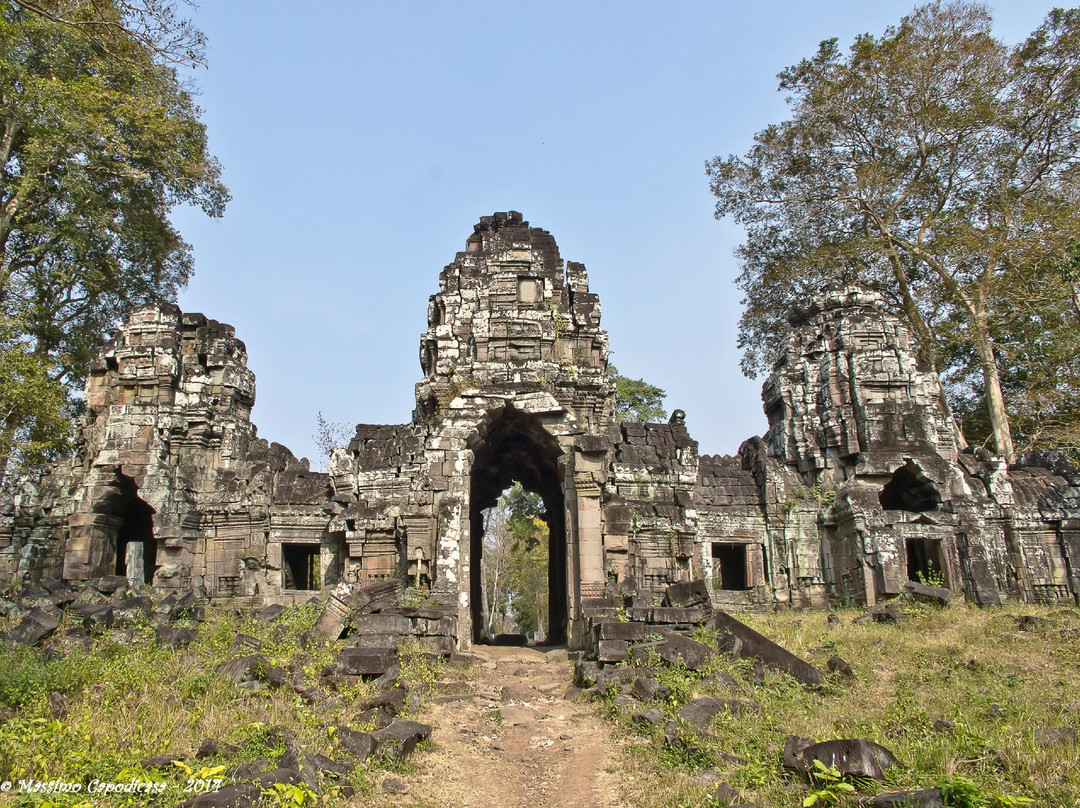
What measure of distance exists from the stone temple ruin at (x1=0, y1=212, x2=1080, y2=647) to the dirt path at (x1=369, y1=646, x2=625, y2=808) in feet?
17.3

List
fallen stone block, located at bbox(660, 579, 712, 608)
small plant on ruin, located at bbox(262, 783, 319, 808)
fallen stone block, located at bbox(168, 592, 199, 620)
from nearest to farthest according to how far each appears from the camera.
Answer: small plant on ruin, located at bbox(262, 783, 319, 808) < fallen stone block, located at bbox(660, 579, 712, 608) < fallen stone block, located at bbox(168, 592, 199, 620)

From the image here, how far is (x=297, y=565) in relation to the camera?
18.1m

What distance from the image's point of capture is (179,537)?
1594 cm

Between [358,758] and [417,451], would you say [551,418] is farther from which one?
[358,758]

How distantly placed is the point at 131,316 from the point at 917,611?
600 inches

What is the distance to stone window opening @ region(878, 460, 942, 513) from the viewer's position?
53.1 ft

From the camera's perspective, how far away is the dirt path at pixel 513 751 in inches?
264

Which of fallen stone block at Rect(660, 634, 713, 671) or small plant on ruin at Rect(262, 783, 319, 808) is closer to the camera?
small plant on ruin at Rect(262, 783, 319, 808)

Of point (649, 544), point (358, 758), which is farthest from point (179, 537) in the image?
point (358, 758)

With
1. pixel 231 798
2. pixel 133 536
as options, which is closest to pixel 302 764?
pixel 231 798

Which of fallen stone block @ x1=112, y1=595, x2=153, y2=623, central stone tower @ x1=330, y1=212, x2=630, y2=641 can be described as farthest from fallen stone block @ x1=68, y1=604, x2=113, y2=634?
central stone tower @ x1=330, y1=212, x2=630, y2=641

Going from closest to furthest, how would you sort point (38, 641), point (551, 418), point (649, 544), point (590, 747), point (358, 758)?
point (358, 758) → point (590, 747) → point (38, 641) → point (551, 418) → point (649, 544)

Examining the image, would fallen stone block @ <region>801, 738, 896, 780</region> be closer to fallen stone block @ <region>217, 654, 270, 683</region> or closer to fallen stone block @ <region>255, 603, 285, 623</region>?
fallen stone block @ <region>217, 654, 270, 683</region>

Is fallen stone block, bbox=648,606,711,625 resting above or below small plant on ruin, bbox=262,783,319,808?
above
